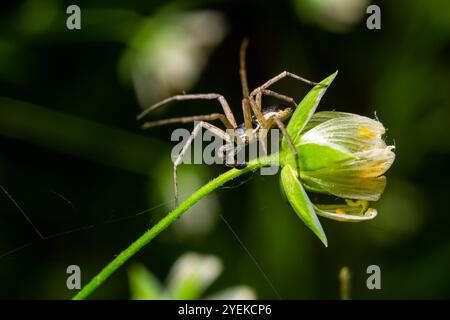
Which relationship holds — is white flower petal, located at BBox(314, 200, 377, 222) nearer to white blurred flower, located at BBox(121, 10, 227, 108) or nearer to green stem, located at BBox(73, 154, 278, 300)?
green stem, located at BBox(73, 154, 278, 300)

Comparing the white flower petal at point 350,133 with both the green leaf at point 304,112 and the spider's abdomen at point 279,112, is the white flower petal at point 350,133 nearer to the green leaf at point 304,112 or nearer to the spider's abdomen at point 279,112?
the green leaf at point 304,112

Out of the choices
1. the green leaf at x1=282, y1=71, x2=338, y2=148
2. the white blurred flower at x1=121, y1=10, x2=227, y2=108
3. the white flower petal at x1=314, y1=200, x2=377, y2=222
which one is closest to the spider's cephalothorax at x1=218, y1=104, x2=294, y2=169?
the green leaf at x1=282, y1=71, x2=338, y2=148

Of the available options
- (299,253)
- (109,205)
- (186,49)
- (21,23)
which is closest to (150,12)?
(186,49)

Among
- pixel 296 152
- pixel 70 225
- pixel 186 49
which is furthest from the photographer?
pixel 70 225

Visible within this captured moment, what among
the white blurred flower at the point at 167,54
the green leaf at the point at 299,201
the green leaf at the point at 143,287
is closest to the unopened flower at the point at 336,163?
the green leaf at the point at 299,201

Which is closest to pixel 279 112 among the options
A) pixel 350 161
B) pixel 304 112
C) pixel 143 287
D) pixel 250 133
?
pixel 250 133

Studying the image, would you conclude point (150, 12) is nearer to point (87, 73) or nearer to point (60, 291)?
point (87, 73)

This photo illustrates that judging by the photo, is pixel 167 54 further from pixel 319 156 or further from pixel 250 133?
pixel 319 156
